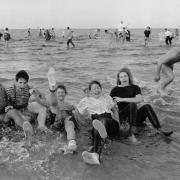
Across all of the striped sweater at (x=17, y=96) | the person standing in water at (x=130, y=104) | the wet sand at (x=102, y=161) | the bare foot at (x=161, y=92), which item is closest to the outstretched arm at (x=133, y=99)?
the person standing in water at (x=130, y=104)

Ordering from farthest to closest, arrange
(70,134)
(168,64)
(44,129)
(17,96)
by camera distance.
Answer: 1. (168,64)
2. (17,96)
3. (44,129)
4. (70,134)

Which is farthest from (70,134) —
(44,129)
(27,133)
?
(27,133)

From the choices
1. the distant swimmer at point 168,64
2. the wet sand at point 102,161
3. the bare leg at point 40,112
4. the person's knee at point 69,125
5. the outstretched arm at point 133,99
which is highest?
the distant swimmer at point 168,64

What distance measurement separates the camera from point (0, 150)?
19.7 ft

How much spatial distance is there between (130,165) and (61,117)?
1.80 m

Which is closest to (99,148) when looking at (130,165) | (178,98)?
(130,165)

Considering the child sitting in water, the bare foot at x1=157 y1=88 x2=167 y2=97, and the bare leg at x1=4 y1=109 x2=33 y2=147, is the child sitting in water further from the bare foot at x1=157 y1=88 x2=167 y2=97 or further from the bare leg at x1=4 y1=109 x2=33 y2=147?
the bare foot at x1=157 y1=88 x2=167 y2=97

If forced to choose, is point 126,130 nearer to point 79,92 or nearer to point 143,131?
point 143,131

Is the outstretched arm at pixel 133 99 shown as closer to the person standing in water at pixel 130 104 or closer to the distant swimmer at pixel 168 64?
the person standing in water at pixel 130 104

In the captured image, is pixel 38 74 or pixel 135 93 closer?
pixel 135 93

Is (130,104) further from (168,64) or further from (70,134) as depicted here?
(168,64)

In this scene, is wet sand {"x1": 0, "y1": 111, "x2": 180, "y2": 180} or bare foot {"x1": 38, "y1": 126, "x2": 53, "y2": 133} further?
bare foot {"x1": 38, "y1": 126, "x2": 53, "y2": 133}

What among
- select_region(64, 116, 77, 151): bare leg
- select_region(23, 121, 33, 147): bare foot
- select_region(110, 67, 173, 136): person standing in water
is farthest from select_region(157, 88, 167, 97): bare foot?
select_region(23, 121, 33, 147): bare foot

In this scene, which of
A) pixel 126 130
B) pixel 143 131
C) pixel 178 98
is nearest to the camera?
pixel 126 130
